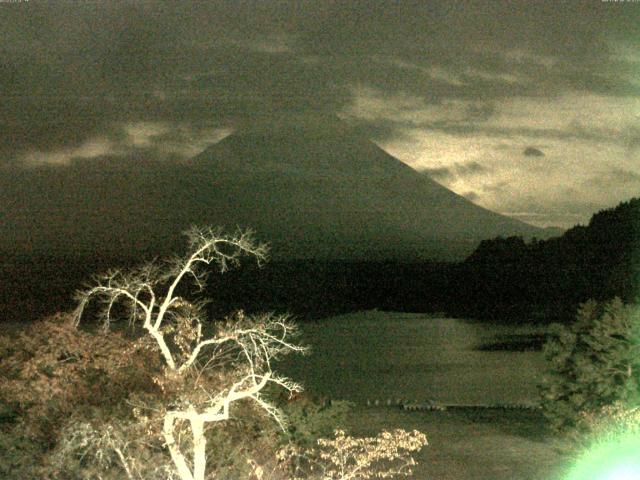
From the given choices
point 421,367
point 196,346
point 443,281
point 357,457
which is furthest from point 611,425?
point 443,281

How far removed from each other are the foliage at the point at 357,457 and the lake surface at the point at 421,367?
37.8 inches

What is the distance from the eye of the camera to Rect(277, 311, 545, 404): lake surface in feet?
87.1

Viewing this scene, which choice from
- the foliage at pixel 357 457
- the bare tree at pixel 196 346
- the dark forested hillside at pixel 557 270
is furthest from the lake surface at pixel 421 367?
the dark forested hillside at pixel 557 270

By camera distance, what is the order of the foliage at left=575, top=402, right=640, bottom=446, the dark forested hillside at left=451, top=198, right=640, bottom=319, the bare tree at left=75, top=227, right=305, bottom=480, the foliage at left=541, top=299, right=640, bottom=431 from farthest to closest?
the dark forested hillside at left=451, top=198, right=640, bottom=319
the foliage at left=541, top=299, right=640, bottom=431
the foliage at left=575, top=402, right=640, bottom=446
the bare tree at left=75, top=227, right=305, bottom=480

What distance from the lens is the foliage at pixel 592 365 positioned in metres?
13.9

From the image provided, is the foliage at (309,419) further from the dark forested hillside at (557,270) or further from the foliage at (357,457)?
the dark forested hillside at (557,270)

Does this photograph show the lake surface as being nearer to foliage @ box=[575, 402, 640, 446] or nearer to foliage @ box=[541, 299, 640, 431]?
foliage @ box=[541, 299, 640, 431]

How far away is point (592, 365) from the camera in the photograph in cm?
1424

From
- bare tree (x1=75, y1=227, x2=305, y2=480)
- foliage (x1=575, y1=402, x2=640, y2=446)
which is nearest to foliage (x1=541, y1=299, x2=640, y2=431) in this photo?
foliage (x1=575, y1=402, x2=640, y2=446)

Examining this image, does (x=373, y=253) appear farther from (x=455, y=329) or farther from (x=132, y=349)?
(x=132, y=349)

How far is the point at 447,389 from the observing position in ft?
92.6

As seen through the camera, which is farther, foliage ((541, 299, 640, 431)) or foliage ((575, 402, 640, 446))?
foliage ((541, 299, 640, 431))

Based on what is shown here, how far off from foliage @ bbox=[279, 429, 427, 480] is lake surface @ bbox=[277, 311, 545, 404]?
3.15ft

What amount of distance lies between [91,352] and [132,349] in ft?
1.91
